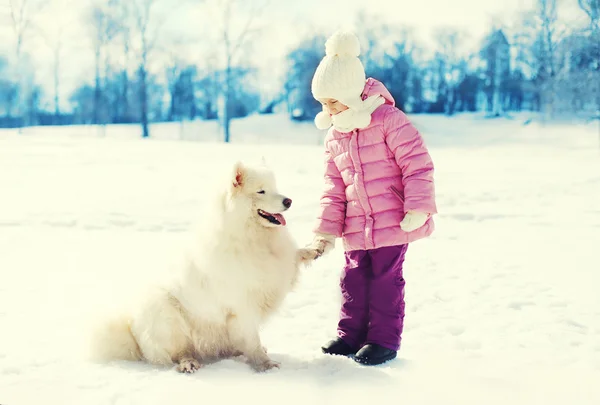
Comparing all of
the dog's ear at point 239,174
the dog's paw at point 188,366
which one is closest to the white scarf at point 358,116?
the dog's ear at point 239,174

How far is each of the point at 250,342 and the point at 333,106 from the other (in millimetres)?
1444

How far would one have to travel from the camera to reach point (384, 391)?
104 inches

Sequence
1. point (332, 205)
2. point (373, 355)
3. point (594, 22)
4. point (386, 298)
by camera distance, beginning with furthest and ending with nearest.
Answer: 1. point (594, 22)
2. point (332, 205)
3. point (386, 298)
4. point (373, 355)

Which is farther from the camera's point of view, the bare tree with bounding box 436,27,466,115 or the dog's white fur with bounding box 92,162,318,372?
the bare tree with bounding box 436,27,466,115

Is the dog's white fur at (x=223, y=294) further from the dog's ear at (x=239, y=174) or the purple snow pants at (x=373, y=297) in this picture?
the purple snow pants at (x=373, y=297)

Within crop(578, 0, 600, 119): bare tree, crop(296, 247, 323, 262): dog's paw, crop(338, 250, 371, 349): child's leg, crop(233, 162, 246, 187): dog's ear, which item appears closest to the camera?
crop(233, 162, 246, 187): dog's ear

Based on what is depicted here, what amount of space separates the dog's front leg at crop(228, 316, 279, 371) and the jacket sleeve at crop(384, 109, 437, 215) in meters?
1.10

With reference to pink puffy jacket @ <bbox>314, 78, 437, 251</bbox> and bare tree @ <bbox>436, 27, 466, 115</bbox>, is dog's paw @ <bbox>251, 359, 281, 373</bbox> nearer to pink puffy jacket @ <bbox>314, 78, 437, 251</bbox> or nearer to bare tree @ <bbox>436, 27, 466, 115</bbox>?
pink puffy jacket @ <bbox>314, 78, 437, 251</bbox>

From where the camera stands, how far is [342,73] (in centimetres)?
301

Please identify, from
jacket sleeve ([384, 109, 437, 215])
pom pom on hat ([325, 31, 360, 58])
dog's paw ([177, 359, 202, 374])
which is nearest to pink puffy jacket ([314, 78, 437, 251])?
jacket sleeve ([384, 109, 437, 215])

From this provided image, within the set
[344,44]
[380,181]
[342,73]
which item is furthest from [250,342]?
[344,44]

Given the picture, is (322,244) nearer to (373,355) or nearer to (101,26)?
(373,355)

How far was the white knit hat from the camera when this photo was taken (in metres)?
3.02

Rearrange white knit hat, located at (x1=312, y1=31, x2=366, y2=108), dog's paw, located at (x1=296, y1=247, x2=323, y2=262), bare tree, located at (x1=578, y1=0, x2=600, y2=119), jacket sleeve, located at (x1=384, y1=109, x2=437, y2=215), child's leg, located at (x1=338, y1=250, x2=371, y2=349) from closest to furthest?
jacket sleeve, located at (x1=384, y1=109, x2=437, y2=215), white knit hat, located at (x1=312, y1=31, x2=366, y2=108), dog's paw, located at (x1=296, y1=247, x2=323, y2=262), child's leg, located at (x1=338, y1=250, x2=371, y2=349), bare tree, located at (x1=578, y1=0, x2=600, y2=119)
